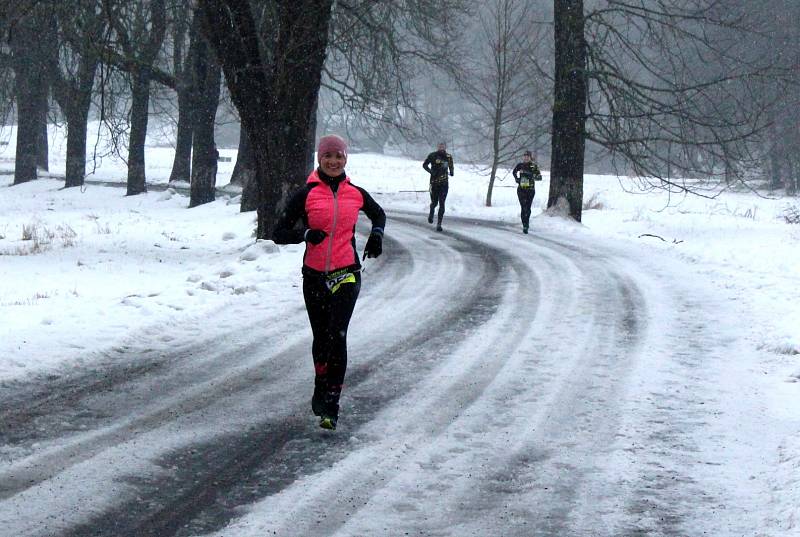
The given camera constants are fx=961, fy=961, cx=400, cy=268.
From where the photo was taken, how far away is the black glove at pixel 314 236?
6.13 meters

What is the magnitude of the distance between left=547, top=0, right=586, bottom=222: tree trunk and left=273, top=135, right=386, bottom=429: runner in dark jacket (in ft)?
54.6

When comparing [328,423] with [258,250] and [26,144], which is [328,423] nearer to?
[258,250]

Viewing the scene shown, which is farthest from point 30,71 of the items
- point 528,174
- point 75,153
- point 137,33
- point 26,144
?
point 528,174

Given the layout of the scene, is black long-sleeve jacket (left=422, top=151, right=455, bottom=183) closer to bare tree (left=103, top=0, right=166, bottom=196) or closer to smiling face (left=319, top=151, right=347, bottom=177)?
bare tree (left=103, top=0, right=166, bottom=196)

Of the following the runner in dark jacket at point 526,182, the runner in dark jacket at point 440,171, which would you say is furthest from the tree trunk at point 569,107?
the runner in dark jacket at point 440,171

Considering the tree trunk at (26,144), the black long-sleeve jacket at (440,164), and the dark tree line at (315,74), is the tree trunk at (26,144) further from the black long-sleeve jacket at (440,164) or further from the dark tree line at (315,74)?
the black long-sleeve jacket at (440,164)

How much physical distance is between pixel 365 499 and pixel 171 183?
33.3 metres

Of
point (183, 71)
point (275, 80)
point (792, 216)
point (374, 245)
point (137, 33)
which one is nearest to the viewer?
point (374, 245)

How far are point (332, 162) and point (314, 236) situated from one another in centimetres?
50

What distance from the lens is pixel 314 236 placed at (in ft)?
20.1

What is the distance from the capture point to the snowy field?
24.3 feet

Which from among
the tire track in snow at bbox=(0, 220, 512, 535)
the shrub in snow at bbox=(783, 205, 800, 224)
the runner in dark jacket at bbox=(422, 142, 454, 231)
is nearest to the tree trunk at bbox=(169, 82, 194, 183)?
the runner in dark jacket at bbox=(422, 142, 454, 231)

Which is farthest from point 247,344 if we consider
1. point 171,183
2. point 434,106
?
point 434,106

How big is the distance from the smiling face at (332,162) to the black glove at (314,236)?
40 cm
